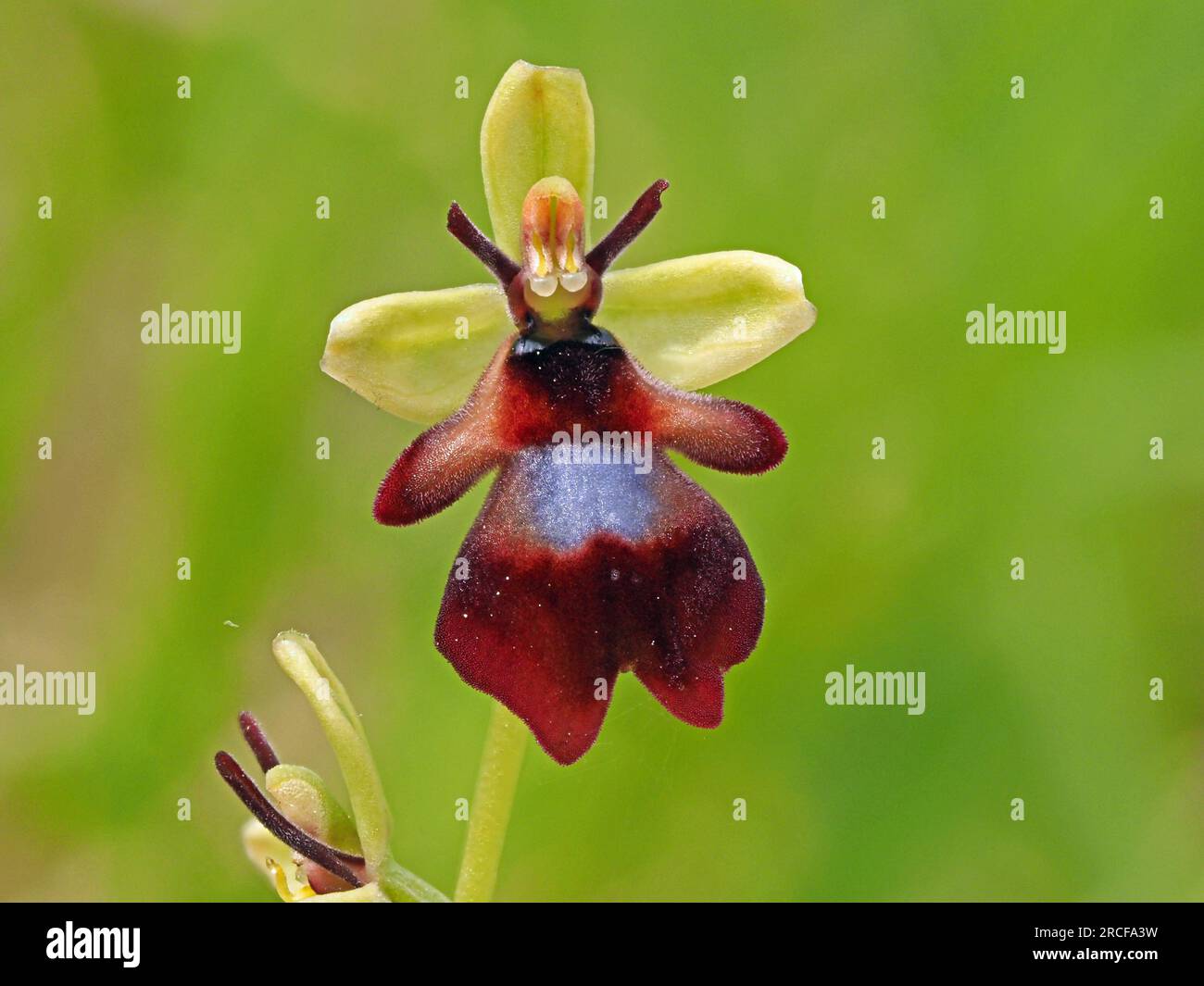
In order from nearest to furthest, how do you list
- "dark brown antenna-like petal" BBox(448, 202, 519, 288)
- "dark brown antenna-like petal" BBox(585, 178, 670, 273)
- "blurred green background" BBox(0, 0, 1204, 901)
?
"dark brown antenna-like petal" BBox(448, 202, 519, 288) < "dark brown antenna-like petal" BBox(585, 178, 670, 273) < "blurred green background" BBox(0, 0, 1204, 901)

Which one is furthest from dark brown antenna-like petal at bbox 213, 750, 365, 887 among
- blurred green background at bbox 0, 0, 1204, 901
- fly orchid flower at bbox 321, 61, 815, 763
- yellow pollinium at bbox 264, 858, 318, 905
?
blurred green background at bbox 0, 0, 1204, 901

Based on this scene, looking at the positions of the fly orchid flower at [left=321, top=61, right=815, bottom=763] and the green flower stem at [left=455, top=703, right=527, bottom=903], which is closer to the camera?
the fly orchid flower at [left=321, top=61, right=815, bottom=763]

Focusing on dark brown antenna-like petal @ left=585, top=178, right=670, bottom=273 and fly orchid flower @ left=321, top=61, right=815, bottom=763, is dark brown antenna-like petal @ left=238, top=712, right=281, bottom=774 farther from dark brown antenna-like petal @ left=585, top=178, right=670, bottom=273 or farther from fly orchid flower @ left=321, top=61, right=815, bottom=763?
dark brown antenna-like petal @ left=585, top=178, right=670, bottom=273

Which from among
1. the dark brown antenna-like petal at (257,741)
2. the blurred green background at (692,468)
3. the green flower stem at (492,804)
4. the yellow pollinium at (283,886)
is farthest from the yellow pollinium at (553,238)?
the blurred green background at (692,468)

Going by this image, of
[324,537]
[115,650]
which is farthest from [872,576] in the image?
[115,650]

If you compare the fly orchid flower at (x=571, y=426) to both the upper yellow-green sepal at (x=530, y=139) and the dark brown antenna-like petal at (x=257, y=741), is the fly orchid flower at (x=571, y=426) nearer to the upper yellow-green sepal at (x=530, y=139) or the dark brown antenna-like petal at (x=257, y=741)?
the upper yellow-green sepal at (x=530, y=139)
